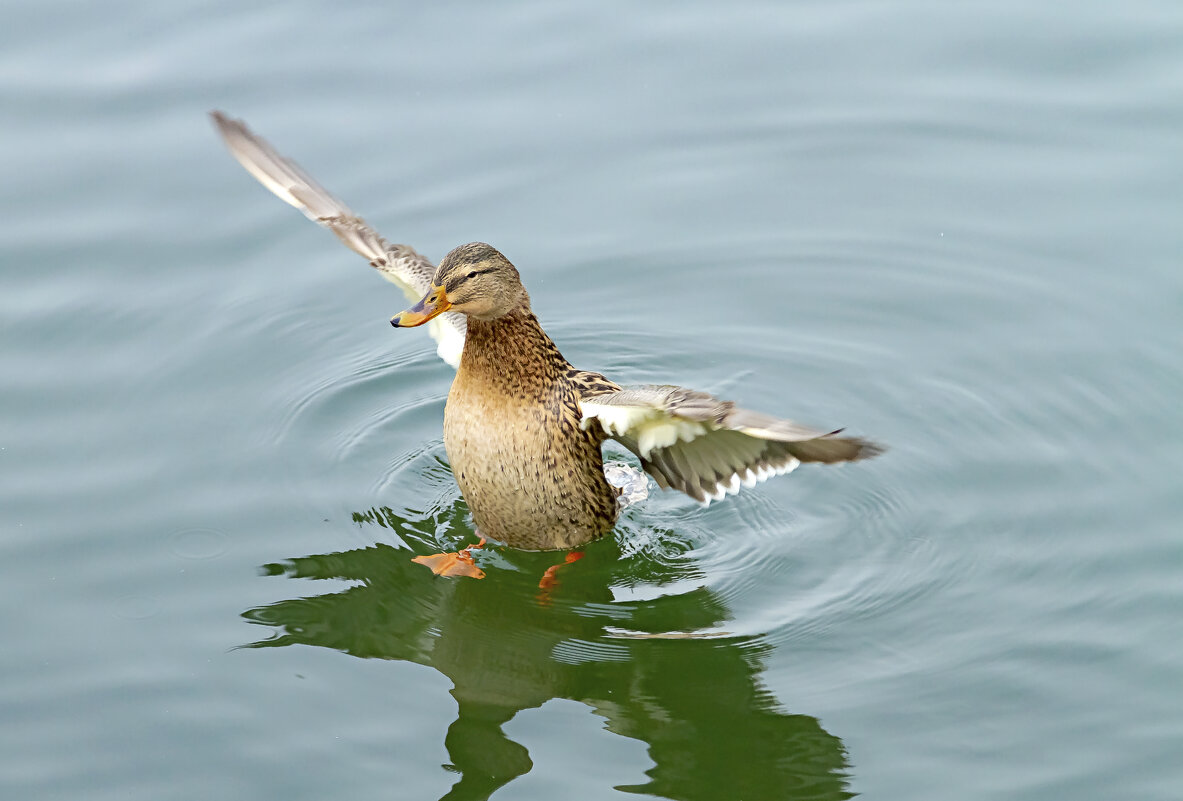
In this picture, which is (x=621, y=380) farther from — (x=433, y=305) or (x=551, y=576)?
(x=433, y=305)

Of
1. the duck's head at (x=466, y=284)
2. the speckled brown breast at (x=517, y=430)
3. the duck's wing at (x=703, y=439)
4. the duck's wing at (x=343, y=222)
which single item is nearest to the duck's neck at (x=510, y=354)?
the speckled brown breast at (x=517, y=430)

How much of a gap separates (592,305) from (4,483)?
3.74 m

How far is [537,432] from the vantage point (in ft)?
25.2

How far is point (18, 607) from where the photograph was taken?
7406 mm

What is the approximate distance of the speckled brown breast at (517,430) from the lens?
25.2 feet

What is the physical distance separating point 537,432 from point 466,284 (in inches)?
32.7

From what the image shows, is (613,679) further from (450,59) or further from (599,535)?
(450,59)

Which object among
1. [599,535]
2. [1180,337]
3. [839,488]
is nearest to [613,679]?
[599,535]

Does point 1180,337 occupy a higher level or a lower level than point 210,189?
lower

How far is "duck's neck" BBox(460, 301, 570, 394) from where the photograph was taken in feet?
25.2

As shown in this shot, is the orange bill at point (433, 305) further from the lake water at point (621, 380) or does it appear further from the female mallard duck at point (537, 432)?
the lake water at point (621, 380)

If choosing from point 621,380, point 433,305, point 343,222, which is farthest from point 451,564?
point 343,222

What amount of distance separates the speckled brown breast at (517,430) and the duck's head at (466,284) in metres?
0.21

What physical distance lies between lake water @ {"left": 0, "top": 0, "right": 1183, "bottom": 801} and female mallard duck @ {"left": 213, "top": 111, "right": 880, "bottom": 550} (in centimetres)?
32
